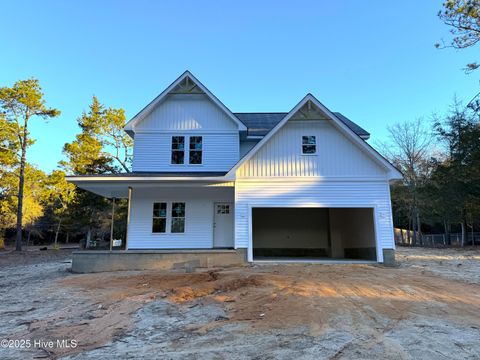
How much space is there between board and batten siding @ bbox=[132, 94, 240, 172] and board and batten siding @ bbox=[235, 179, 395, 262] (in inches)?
97.5

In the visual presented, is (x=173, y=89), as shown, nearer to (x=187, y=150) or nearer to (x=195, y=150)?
(x=187, y=150)

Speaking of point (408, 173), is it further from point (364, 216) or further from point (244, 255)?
point (244, 255)

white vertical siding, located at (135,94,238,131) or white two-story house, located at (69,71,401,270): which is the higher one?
white vertical siding, located at (135,94,238,131)

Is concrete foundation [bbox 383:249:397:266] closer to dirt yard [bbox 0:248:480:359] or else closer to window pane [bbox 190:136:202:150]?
dirt yard [bbox 0:248:480:359]

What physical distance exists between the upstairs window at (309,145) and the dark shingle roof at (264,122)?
2.38 m

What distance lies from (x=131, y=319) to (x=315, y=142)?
9.35m

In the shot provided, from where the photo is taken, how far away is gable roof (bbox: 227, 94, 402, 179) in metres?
11.8

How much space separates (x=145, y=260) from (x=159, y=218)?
92.0 inches

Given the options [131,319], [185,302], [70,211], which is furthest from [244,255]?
[70,211]

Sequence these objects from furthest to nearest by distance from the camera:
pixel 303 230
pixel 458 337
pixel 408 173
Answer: pixel 408 173, pixel 303 230, pixel 458 337

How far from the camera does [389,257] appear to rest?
1170 cm

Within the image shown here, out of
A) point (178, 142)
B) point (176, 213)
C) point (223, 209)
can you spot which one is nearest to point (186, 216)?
point (176, 213)

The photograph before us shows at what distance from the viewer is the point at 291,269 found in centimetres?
1066

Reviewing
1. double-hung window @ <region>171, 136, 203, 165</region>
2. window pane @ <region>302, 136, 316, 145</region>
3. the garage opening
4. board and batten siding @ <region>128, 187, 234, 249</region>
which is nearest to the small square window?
board and batten siding @ <region>128, 187, 234, 249</region>
